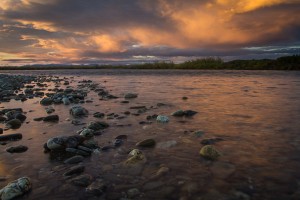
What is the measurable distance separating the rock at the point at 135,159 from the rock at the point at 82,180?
0.68m

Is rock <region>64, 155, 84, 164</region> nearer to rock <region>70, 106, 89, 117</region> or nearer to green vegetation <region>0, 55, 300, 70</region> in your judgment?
rock <region>70, 106, 89, 117</region>

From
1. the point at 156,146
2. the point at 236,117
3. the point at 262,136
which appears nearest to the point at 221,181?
the point at 156,146

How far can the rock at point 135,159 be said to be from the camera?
410cm

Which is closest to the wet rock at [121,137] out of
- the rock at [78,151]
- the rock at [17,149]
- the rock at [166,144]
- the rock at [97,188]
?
the rock at [166,144]

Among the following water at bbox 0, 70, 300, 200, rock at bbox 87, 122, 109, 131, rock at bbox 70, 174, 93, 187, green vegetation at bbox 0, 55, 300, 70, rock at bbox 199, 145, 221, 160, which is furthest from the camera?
green vegetation at bbox 0, 55, 300, 70

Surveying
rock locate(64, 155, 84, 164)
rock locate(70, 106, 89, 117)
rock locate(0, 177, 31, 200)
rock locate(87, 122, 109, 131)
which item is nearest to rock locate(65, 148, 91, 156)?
rock locate(64, 155, 84, 164)

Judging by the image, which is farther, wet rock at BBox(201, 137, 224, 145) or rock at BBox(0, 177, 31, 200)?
wet rock at BBox(201, 137, 224, 145)

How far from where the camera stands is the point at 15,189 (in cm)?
319

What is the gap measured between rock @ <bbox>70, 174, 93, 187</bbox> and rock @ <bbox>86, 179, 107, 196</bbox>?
0.09m

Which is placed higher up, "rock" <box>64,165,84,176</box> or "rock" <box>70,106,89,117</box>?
"rock" <box>70,106,89,117</box>

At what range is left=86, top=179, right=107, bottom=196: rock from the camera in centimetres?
323

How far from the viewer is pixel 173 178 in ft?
11.7

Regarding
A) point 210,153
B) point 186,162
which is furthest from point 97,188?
point 210,153

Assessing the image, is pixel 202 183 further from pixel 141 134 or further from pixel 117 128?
pixel 117 128
